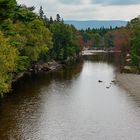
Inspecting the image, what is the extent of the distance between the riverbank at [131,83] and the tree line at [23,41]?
18359 mm

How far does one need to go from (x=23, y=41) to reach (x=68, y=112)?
3000 cm

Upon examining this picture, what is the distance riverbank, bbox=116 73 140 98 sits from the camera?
7002 centimetres

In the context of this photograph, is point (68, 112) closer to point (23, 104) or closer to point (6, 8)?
point (23, 104)

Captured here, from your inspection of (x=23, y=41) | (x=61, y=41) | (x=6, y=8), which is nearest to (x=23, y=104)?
(x=6, y=8)

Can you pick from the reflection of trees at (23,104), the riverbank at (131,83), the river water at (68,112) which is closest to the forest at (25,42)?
the reflection of trees at (23,104)

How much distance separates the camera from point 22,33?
8531 cm

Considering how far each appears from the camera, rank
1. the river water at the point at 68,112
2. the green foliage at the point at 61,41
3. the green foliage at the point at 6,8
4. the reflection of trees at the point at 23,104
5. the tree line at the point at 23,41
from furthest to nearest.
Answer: the green foliage at the point at 61,41 < the green foliage at the point at 6,8 < the tree line at the point at 23,41 < the reflection of trees at the point at 23,104 < the river water at the point at 68,112

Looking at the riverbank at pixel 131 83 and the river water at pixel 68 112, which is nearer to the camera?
the river water at pixel 68 112

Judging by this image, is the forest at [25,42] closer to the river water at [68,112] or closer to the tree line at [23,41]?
the tree line at [23,41]

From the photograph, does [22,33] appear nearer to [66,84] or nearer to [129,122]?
[66,84]

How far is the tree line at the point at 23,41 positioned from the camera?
57.9m

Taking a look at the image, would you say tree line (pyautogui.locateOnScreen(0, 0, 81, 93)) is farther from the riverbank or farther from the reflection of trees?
the riverbank

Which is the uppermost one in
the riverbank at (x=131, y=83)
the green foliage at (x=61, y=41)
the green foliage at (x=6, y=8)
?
the green foliage at (x=6, y=8)

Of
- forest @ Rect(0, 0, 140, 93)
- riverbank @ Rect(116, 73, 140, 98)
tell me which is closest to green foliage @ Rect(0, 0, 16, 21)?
forest @ Rect(0, 0, 140, 93)
